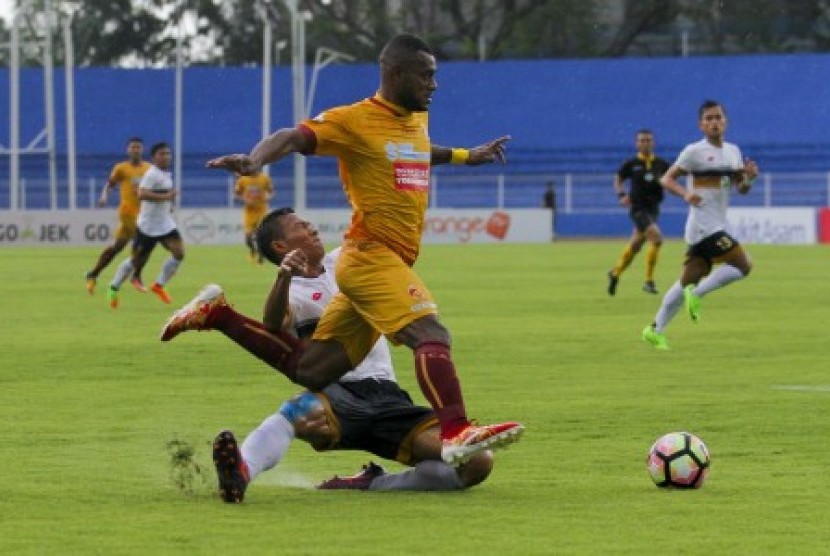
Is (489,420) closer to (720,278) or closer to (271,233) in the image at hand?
(271,233)

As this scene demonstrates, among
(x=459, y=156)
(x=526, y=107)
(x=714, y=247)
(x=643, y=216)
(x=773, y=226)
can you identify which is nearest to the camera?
(x=459, y=156)

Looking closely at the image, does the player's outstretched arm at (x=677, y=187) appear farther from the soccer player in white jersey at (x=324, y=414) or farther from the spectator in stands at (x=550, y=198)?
the spectator in stands at (x=550, y=198)

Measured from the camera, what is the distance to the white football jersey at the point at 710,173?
66.1ft

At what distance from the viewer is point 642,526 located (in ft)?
26.8

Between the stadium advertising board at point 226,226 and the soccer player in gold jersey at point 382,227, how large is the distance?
44.8m

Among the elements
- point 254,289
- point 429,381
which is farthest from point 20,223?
point 429,381

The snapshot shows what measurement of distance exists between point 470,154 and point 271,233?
1640mm

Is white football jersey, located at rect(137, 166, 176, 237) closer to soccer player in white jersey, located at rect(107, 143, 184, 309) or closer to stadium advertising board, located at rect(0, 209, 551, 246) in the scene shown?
soccer player in white jersey, located at rect(107, 143, 184, 309)

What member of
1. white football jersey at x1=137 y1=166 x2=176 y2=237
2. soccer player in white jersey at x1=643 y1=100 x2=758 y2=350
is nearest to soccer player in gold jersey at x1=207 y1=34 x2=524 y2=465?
soccer player in white jersey at x1=643 y1=100 x2=758 y2=350

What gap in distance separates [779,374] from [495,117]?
194 feet

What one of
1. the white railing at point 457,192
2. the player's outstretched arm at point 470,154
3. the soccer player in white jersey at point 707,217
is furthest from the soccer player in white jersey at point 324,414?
the white railing at point 457,192

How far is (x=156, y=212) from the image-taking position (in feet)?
96.2

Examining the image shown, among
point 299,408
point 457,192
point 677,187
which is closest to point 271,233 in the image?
point 299,408

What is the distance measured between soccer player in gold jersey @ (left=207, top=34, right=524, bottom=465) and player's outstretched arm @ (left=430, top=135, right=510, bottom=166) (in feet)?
1.54
